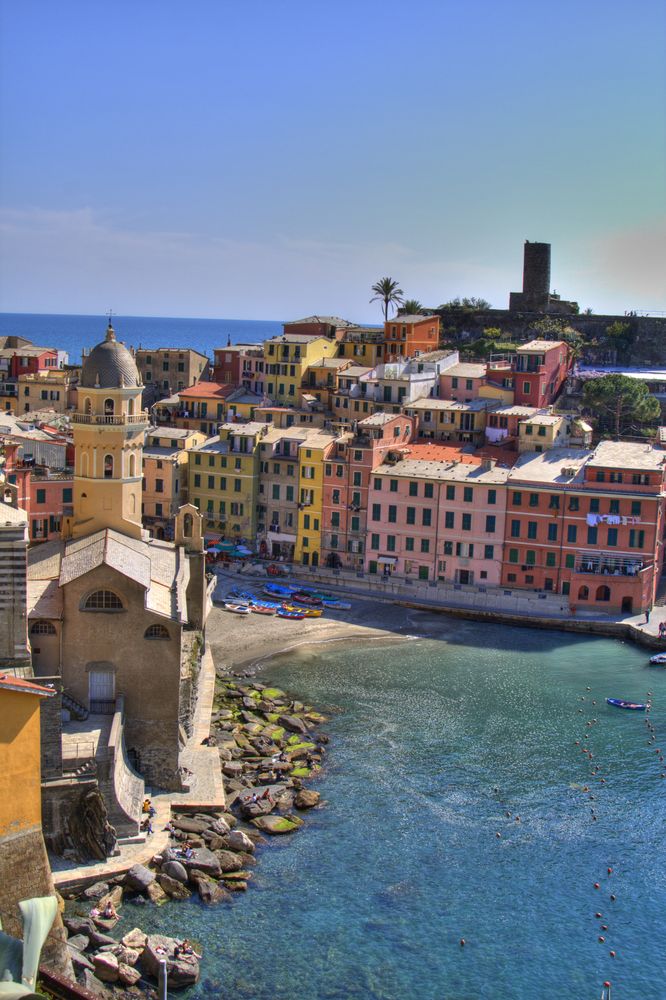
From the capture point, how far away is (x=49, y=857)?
36719 millimetres

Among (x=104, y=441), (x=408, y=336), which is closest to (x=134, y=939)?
(x=104, y=441)

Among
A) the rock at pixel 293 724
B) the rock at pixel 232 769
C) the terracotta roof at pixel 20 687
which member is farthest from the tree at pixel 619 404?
the terracotta roof at pixel 20 687

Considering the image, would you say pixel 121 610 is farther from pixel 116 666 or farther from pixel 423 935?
pixel 423 935

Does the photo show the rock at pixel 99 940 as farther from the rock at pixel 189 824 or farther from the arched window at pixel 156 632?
the arched window at pixel 156 632

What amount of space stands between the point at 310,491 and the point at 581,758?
3291cm

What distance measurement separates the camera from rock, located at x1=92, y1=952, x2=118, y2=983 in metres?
32.0

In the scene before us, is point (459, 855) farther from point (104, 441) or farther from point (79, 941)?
point (104, 441)

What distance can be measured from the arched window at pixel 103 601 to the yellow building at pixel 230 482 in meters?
37.3

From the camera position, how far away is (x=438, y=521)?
7312cm

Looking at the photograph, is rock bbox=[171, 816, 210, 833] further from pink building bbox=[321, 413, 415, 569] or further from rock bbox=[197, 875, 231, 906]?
pink building bbox=[321, 413, 415, 569]

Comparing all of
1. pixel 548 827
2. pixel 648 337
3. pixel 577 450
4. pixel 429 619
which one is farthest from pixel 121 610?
pixel 648 337

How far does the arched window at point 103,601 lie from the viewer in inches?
1678

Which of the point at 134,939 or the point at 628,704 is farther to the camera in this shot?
the point at 628,704

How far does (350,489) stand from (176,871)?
41.5 meters
